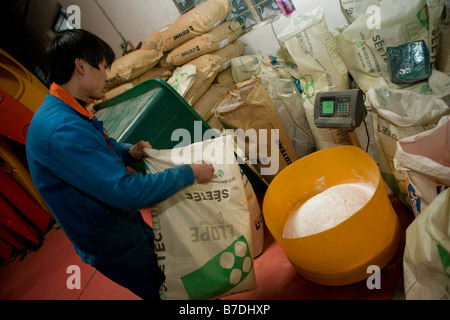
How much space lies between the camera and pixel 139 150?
123 centimetres

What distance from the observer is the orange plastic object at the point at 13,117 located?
242cm

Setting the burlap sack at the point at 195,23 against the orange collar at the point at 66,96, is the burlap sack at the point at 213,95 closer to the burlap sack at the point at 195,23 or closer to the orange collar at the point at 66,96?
the burlap sack at the point at 195,23

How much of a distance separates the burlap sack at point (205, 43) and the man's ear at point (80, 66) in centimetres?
163

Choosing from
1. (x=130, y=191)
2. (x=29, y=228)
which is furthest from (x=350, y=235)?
(x=29, y=228)

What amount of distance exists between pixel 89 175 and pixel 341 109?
3.71 ft

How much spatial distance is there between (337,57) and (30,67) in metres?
4.82

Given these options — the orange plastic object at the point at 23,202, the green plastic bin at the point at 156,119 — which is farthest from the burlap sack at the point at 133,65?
the orange plastic object at the point at 23,202

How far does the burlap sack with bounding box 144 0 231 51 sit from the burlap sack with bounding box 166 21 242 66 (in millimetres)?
52

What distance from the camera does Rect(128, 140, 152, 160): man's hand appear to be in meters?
1.21

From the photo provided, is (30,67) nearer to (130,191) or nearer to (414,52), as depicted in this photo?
(130,191)

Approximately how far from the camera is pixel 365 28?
1565mm

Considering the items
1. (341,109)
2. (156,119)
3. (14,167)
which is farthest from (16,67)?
(341,109)

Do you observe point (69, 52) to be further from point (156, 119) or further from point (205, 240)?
point (205, 240)

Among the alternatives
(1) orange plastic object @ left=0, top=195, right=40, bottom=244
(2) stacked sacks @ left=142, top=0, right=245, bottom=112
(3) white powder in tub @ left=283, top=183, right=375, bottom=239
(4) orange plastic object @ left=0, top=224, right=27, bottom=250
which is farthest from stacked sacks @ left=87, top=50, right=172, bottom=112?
(3) white powder in tub @ left=283, top=183, right=375, bottom=239
